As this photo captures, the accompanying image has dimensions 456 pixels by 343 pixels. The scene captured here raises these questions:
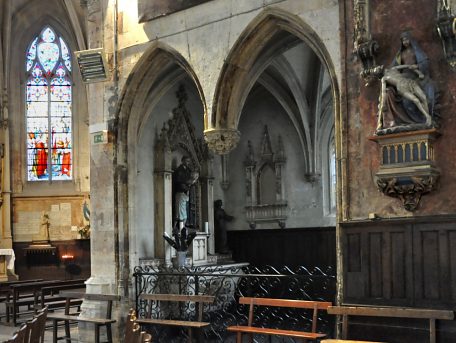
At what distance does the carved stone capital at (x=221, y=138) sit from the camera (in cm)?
1002

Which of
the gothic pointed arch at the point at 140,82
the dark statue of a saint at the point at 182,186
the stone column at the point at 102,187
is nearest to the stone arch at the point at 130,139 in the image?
the gothic pointed arch at the point at 140,82

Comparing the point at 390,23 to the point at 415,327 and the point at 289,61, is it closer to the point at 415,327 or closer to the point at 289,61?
the point at 415,327

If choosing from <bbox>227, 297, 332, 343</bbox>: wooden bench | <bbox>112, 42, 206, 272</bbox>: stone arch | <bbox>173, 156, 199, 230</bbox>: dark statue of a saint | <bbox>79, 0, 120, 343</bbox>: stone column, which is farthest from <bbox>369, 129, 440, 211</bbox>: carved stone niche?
<bbox>173, 156, 199, 230</bbox>: dark statue of a saint

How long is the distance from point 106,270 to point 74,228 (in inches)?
355

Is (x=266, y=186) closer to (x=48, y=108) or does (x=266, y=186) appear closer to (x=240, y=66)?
(x=240, y=66)

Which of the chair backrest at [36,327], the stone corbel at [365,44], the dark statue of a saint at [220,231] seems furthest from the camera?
the dark statue of a saint at [220,231]

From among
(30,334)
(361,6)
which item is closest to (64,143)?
(361,6)

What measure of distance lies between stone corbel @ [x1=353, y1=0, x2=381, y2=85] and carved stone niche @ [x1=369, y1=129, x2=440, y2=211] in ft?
2.70

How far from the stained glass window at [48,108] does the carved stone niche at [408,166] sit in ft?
46.6

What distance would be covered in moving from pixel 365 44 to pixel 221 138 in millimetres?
2836

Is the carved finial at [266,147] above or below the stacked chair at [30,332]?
above

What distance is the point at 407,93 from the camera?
7.59 m

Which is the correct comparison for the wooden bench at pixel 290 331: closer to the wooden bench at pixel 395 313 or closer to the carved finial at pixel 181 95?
the wooden bench at pixel 395 313

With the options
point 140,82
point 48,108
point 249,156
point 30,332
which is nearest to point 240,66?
point 140,82
